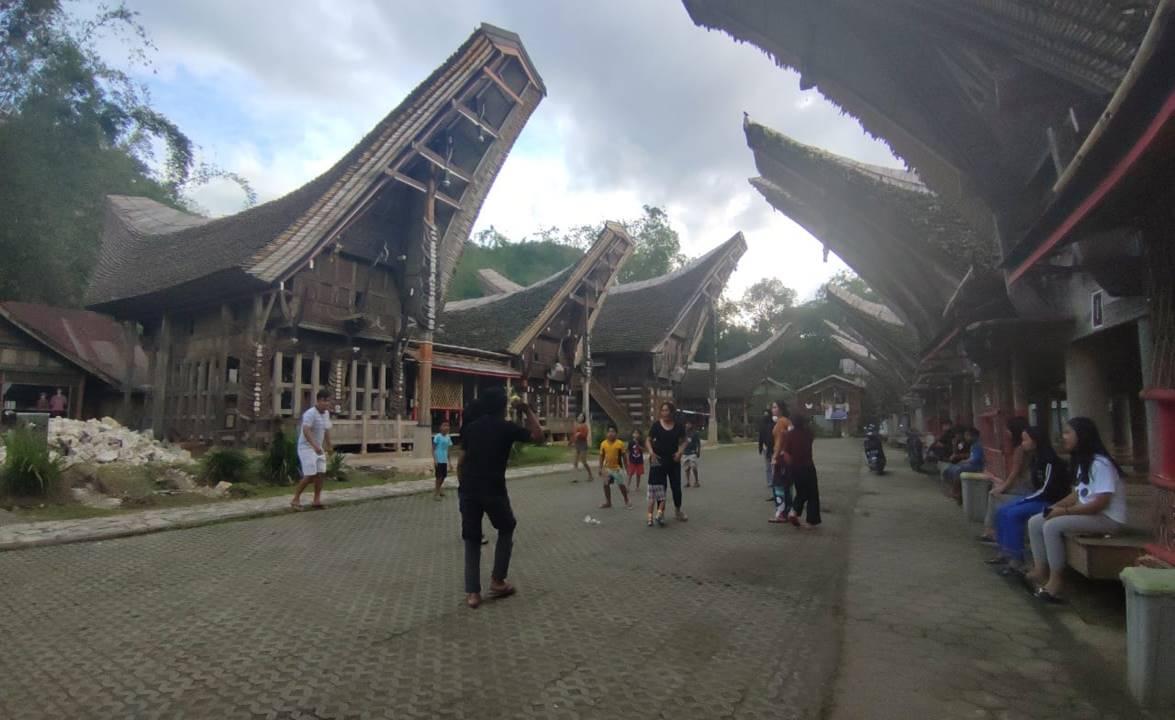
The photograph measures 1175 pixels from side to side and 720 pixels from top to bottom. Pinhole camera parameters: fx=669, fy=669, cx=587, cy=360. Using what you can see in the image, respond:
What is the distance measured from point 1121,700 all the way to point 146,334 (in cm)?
2263

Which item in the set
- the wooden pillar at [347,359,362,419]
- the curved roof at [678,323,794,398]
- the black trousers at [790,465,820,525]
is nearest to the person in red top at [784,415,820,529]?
the black trousers at [790,465,820,525]

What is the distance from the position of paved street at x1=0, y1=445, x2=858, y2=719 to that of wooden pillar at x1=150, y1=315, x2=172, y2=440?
42.3 ft

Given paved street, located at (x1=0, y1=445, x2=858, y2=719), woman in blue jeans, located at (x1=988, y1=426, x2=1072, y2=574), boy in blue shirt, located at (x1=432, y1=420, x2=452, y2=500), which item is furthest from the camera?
boy in blue shirt, located at (x1=432, y1=420, x2=452, y2=500)

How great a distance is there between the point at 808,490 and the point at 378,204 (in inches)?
581

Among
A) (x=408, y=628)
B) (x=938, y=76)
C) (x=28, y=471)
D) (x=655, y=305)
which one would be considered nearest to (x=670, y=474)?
(x=408, y=628)

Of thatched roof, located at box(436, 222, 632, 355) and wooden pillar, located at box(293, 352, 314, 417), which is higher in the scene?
thatched roof, located at box(436, 222, 632, 355)

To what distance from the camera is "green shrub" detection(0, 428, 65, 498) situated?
29.4 ft

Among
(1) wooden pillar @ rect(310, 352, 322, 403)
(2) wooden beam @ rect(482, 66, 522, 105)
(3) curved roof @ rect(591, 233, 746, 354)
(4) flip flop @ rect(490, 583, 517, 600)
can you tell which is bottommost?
(4) flip flop @ rect(490, 583, 517, 600)

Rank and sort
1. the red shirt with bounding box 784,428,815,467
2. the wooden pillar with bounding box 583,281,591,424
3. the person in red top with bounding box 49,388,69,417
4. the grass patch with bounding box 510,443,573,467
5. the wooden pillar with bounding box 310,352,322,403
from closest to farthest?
the red shirt with bounding box 784,428,815,467 → the wooden pillar with bounding box 310,352,322,403 → the grass patch with bounding box 510,443,573,467 → the person in red top with bounding box 49,388,69,417 → the wooden pillar with bounding box 583,281,591,424

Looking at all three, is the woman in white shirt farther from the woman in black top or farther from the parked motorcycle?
the parked motorcycle

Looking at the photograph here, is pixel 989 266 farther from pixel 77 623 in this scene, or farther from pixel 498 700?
pixel 77 623

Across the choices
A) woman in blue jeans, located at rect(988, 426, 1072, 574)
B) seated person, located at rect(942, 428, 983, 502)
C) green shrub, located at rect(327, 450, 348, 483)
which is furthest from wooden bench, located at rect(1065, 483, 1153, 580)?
green shrub, located at rect(327, 450, 348, 483)

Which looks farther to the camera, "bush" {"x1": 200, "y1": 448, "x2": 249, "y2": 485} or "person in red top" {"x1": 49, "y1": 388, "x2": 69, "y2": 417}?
"person in red top" {"x1": 49, "y1": 388, "x2": 69, "y2": 417}

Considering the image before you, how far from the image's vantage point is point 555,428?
27438 mm
